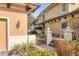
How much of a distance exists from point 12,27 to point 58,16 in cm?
131

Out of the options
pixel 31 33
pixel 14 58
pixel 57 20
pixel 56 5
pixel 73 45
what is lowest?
pixel 14 58

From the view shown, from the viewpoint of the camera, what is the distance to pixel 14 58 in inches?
192

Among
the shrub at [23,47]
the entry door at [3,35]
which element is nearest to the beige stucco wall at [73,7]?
the shrub at [23,47]

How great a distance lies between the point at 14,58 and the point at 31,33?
82cm

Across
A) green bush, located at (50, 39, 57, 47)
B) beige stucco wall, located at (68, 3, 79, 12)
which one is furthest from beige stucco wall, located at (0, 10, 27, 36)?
beige stucco wall, located at (68, 3, 79, 12)

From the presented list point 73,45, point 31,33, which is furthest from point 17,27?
point 73,45

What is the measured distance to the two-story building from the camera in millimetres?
4859

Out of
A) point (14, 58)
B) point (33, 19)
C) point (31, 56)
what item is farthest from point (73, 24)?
point (14, 58)

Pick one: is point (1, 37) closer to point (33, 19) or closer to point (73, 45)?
point (33, 19)

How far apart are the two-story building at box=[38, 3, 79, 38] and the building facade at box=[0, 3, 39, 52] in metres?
0.40

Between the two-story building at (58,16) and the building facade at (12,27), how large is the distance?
396 millimetres

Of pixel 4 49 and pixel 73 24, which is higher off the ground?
pixel 73 24

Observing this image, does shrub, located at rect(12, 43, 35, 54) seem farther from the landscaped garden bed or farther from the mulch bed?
the landscaped garden bed

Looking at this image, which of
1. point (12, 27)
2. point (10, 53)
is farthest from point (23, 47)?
point (12, 27)
